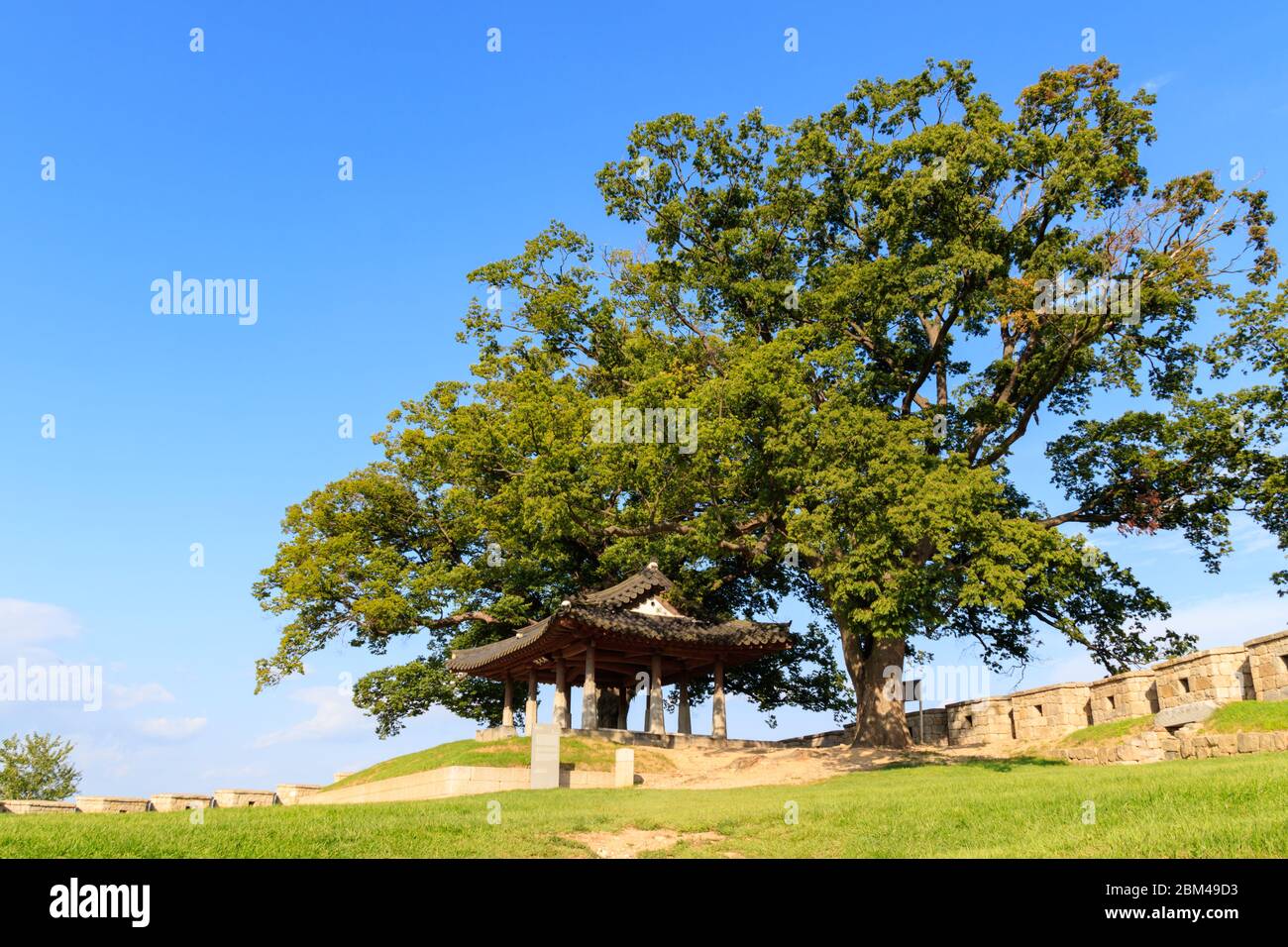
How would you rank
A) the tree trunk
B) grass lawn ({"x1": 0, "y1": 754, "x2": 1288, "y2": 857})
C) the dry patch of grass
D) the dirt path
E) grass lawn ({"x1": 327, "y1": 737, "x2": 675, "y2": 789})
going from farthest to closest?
the tree trunk
grass lawn ({"x1": 327, "y1": 737, "x2": 675, "y2": 789})
the dirt path
the dry patch of grass
grass lawn ({"x1": 0, "y1": 754, "x2": 1288, "y2": 857})

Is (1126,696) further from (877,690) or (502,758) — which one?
(502,758)

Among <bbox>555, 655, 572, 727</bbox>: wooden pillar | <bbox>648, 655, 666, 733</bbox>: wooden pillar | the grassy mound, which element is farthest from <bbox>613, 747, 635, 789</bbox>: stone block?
the grassy mound

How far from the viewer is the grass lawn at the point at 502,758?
25438 mm

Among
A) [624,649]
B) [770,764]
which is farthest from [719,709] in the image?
[770,764]

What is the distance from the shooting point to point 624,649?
31.4m

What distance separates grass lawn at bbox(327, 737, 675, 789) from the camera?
83.5ft

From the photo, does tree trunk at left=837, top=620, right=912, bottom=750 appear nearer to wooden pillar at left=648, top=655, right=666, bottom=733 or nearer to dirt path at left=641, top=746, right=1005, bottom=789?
dirt path at left=641, top=746, right=1005, bottom=789

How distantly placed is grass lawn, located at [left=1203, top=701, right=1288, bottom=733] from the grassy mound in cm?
239

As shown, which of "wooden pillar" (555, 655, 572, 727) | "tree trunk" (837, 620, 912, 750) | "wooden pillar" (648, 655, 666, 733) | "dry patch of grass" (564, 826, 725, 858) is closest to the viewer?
"dry patch of grass" (564, 826, 725, 858)

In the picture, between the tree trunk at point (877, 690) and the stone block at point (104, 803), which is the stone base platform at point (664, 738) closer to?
the tree trunk at point (877, 690)

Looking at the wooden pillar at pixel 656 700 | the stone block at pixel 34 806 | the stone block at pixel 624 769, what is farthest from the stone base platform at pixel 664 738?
the stone block at pixel 34 806

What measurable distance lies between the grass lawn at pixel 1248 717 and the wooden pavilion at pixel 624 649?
14.0 metres
